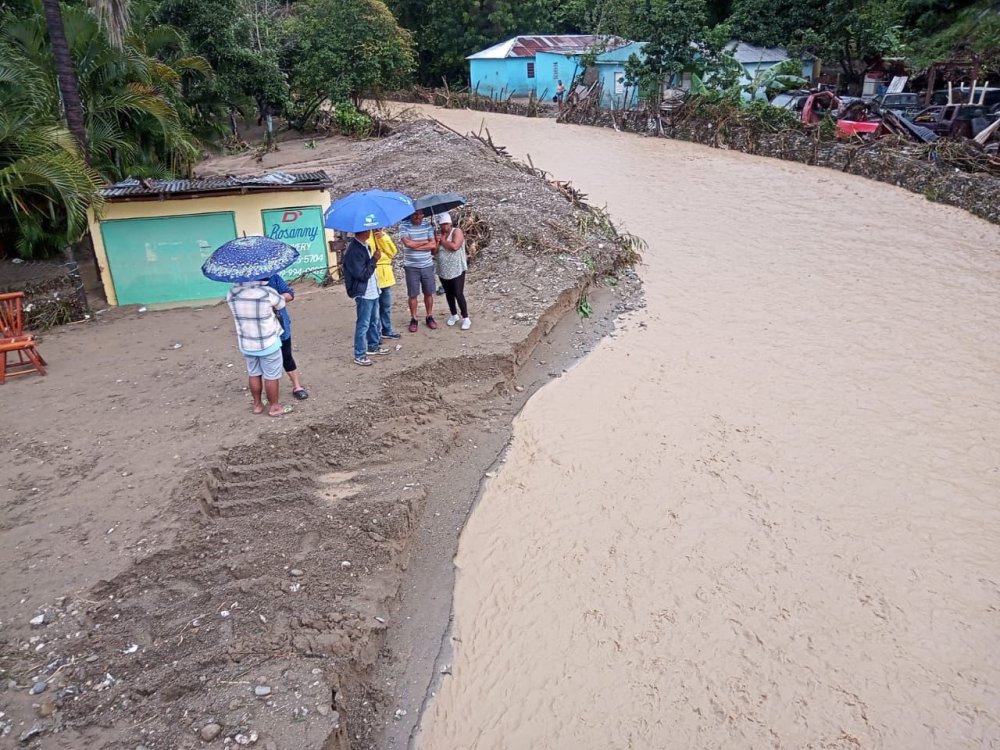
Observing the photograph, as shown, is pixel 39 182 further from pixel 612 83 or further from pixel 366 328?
pixel 612 83

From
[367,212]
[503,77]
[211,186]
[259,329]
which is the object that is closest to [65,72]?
[211,186]

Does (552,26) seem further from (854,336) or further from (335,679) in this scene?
(335,679)

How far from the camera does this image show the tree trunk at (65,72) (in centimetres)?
851

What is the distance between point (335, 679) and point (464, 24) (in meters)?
39.8

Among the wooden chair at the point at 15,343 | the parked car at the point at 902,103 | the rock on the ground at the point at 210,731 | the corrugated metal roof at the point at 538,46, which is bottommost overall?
the rock on the ground at the point at 210,731

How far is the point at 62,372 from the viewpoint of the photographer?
7.75m

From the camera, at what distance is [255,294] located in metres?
6.16

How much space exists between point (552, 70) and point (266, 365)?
111ft

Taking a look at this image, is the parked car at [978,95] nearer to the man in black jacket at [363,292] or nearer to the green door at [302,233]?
the green door at [302,233]

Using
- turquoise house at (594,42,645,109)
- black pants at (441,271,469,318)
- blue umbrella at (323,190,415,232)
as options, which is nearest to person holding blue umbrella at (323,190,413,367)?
blue umbrella at (323,190,415,232)

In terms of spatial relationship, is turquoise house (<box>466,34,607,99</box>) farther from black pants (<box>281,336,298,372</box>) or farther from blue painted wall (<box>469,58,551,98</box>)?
black pants (<box>281,336,298,372</box>)

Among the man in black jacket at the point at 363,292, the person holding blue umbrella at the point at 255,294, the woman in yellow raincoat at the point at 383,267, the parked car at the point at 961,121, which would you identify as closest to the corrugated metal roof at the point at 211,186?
the woman in yellow raincoat at the point at 383,267

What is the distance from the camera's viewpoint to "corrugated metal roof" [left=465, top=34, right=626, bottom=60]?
3572cm

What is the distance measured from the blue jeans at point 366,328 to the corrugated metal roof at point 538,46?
31.1 meters
